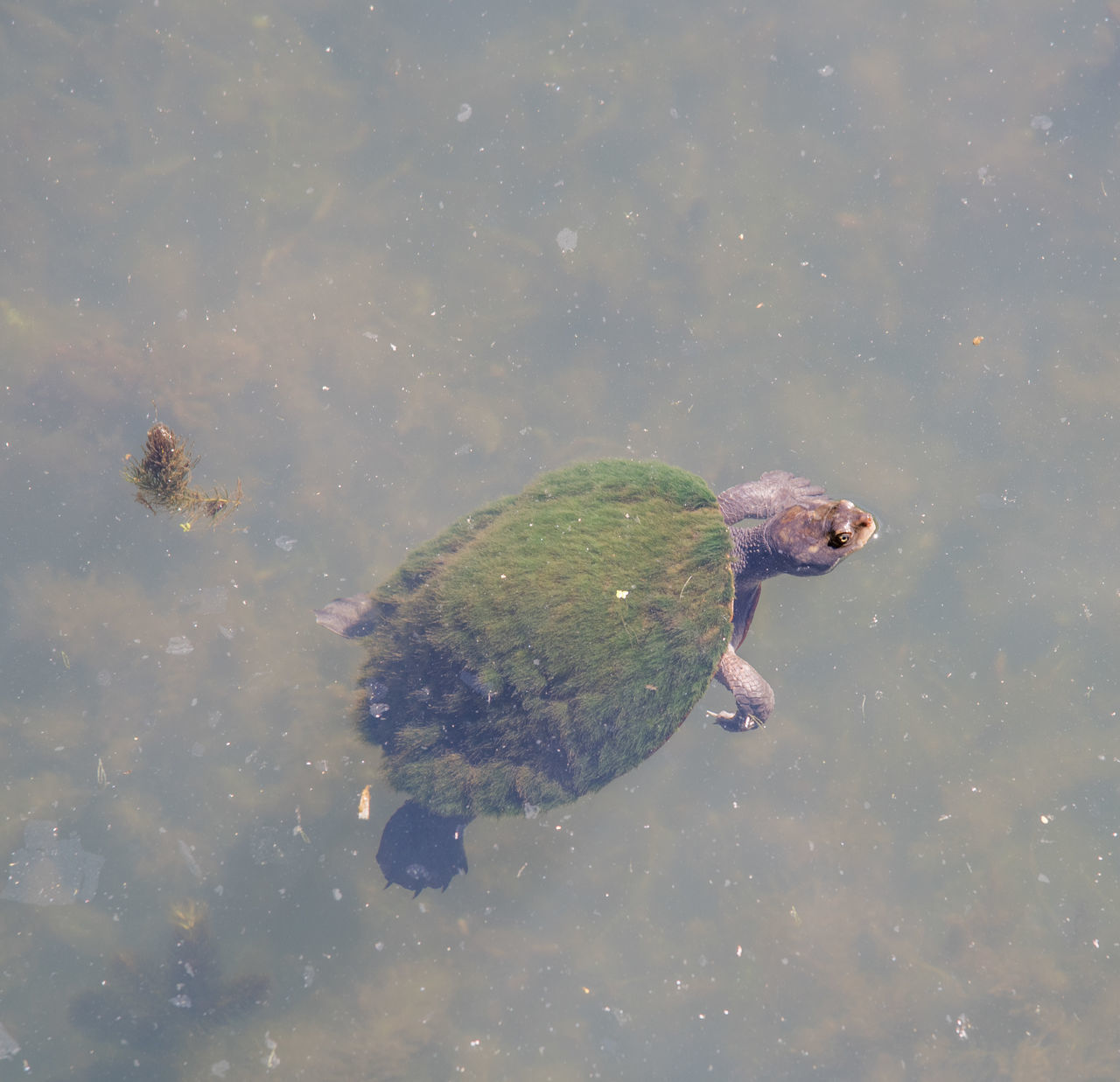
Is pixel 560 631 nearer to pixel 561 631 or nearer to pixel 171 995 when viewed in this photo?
pixel 561 631

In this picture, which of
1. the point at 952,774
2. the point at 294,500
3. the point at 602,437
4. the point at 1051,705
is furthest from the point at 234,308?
the point at 1051,705

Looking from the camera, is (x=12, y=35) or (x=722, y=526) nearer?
(x=722, y=526)

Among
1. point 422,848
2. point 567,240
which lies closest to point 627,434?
point 567,240

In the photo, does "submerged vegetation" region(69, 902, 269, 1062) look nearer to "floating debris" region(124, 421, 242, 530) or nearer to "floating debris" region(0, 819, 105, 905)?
"floating debris" region(0, 819, 105, 905)

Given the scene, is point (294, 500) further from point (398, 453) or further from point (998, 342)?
point (998, 342)

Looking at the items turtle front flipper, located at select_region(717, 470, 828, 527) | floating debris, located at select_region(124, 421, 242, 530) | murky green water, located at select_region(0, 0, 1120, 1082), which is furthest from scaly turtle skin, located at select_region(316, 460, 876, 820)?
floating debris, located at select_region(124, 421, 242, 530)

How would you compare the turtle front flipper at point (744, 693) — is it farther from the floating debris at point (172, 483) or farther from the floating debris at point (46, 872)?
the floating debris at point (46, 872)
